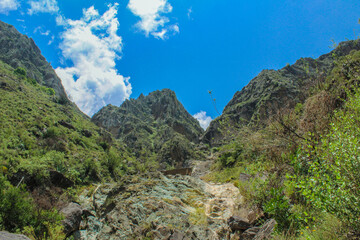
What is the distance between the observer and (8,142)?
19.1 m

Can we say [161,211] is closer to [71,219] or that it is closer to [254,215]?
Answer: [254,215]

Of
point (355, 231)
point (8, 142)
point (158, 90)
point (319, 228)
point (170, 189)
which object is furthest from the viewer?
point (158, 90)

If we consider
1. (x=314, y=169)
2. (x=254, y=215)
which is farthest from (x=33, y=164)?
(x=314, y=169)

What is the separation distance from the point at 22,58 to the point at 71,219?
8461 centimetres

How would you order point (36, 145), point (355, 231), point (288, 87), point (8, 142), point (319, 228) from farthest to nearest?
1. point (288, 87)
2. point (36, 145)
3. point (8, 142)
4. point (319, 228)
5. point (355, 231)

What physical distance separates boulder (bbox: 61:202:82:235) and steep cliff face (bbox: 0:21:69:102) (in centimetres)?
5979

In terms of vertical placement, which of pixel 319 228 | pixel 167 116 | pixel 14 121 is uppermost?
pixel 167 116

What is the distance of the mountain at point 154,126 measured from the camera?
60.6 m

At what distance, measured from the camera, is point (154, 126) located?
92.5m

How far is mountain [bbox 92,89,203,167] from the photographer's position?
199 feet

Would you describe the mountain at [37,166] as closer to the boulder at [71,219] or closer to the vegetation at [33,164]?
the vegetation at [33,164]

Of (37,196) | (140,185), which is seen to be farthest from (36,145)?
(140,185)

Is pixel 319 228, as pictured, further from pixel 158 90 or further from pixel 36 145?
pixel 158 90

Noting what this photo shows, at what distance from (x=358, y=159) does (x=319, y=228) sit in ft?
4.29
